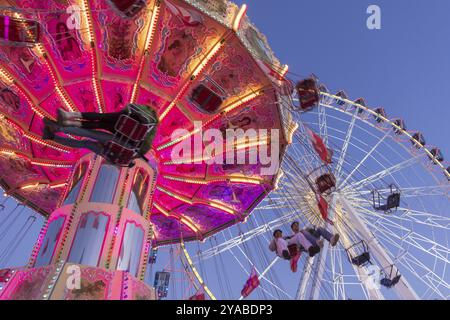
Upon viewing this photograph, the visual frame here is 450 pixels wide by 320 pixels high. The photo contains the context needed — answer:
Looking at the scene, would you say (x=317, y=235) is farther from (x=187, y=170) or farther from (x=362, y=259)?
(x=187, y=170)

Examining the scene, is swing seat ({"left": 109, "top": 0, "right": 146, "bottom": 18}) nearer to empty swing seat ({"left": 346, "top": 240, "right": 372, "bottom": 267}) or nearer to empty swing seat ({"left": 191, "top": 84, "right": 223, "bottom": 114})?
empty swing seat ({"left": 191, "top": 84, "right": 223, "bottom": 114})

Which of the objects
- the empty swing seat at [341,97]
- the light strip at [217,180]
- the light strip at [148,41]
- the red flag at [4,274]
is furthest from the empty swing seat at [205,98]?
the empty swing seat at [341,97]

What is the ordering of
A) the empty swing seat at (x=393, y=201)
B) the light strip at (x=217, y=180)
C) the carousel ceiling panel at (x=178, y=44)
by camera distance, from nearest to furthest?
1. the carousel ceiling panel at (x=178, y=44)
2. the light strip at (x=217, y=180)
3. the empty swing seat at (x=393, y=201)

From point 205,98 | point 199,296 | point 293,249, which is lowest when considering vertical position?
point 199,296

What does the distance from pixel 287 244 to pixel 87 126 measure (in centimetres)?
548

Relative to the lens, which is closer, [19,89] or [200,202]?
[19,89]

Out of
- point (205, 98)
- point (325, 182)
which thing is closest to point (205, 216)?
point (325, 182)

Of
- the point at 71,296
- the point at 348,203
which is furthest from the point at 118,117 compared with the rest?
the point at 348,203

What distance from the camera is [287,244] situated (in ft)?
33.6

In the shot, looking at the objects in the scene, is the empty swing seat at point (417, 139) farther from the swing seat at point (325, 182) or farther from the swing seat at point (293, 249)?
the swing seat at point (293, 249)

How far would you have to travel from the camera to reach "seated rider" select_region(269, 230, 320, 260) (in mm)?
9914

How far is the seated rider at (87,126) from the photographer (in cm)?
777

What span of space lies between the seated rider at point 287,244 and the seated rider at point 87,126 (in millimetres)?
4243
